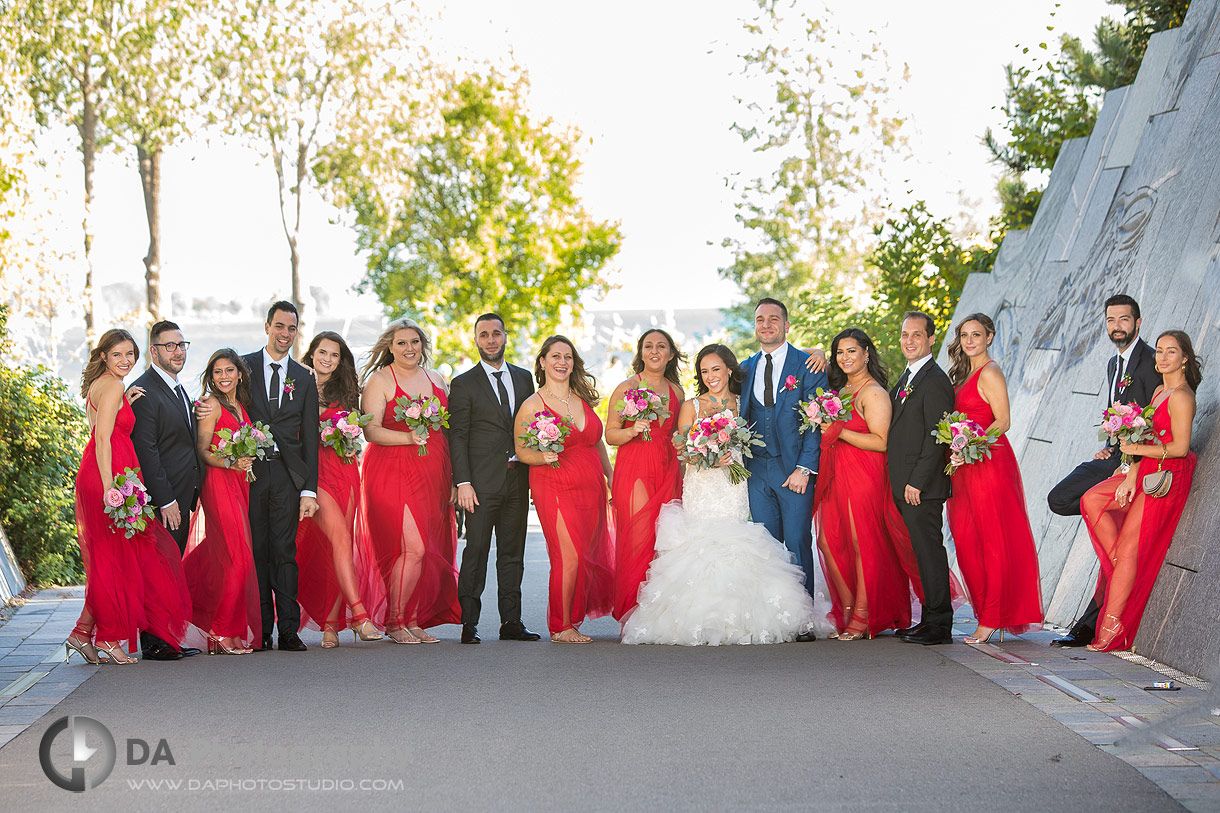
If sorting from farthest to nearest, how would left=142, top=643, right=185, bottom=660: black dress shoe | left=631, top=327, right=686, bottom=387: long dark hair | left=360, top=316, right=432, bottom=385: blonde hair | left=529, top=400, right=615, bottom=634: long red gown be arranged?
left=631, top=327, right=686, bottom=387: long dark hair < left=360, top=316, right=432, bottom=385: blonde hair < left=529, top=400, right=615, bottom=634: long red gown < left=142, top=643, right=185, bottom=660: black dress shoe

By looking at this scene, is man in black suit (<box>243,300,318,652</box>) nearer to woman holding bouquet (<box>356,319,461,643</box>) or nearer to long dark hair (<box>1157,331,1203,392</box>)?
woman holding bouquet (<box>356,319,461,643</box>)

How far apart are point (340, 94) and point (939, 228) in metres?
20.5

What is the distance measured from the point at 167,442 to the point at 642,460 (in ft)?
11.3

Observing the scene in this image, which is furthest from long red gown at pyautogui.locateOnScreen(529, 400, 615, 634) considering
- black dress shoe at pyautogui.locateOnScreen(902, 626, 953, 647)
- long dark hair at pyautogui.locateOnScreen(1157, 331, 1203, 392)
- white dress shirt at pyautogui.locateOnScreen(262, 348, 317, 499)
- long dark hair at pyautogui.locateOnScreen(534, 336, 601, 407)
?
long dark hair at pyautogui.locateOnScreen(1157, 331, 1203, 392)

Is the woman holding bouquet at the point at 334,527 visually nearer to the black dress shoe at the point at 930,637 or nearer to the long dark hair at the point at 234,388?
the long dark hair at the point at 234,388

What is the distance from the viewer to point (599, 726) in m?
6.56

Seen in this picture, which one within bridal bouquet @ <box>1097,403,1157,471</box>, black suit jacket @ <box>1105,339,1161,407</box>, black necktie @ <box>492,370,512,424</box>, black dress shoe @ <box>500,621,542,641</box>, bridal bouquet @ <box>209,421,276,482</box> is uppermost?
black suit jacket @ <box>1105,339,1161,407</box>

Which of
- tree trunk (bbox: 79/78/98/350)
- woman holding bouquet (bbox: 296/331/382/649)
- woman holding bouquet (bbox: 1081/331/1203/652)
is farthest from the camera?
tree trunk (bbox: 79/78/98/350)

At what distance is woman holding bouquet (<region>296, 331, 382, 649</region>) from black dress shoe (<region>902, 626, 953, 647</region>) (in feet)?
12.7

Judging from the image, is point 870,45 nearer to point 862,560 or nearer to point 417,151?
point 417,151

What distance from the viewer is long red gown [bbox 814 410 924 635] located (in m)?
9.71

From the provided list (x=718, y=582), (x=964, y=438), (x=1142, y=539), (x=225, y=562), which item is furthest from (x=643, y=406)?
(x=1142, y=539)

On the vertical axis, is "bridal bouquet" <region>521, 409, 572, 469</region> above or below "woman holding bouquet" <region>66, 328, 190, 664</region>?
above

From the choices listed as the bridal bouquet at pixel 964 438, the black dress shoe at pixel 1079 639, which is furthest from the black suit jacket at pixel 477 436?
the black dress shoe at pixel 1079 639
